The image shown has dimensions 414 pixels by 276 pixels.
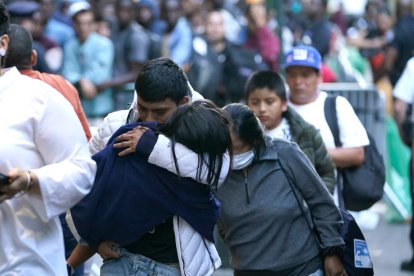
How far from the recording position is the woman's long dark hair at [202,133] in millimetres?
4777

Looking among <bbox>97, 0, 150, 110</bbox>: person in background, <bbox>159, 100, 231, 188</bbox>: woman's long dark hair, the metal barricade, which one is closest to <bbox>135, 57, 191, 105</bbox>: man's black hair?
<bbox>159, 100, 231, 188</bbox>: woman's long dark hair

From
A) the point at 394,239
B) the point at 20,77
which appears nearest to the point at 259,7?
the point at 394,239

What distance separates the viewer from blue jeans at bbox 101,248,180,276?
4855 mm

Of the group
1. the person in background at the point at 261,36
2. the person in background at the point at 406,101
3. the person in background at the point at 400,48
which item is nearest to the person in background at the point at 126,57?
the person in background at the point at 261,36

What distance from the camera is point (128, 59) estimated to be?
1433 cm

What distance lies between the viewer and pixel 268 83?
685cm

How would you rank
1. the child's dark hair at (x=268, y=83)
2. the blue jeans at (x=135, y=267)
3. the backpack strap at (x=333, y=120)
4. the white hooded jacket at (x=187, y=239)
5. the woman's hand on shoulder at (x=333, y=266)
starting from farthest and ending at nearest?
the backpack strap at (x=333, y=120) < the child's dark hair at (x=268, y=83) < the woman's hand on shoulder at (x=333, y=266) < the blue jeans at (x=135, y=267) < the white hooded jacket at (x=187, y=239)

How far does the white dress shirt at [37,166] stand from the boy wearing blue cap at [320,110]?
119 inches

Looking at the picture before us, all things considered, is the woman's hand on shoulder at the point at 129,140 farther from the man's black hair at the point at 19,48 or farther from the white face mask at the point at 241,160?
the man's black hair at the point at 19,48

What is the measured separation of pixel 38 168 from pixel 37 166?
0.02 m

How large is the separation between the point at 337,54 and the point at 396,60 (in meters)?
1.42

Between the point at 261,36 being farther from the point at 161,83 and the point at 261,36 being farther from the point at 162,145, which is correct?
the point at 162,145

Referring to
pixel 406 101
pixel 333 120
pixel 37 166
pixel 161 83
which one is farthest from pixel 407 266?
pixel 37 166

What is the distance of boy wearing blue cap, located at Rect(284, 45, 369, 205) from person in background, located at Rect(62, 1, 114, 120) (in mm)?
5859
